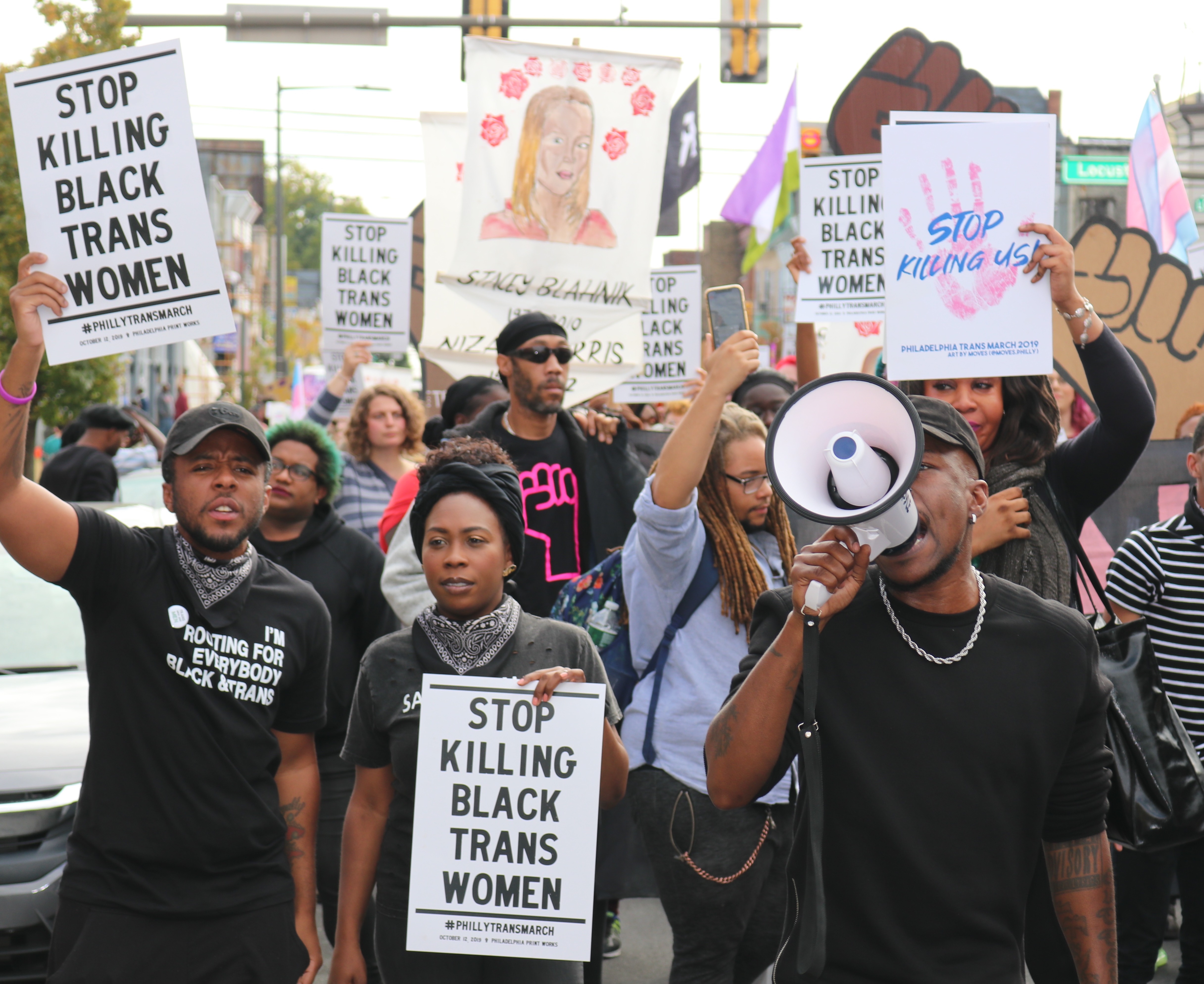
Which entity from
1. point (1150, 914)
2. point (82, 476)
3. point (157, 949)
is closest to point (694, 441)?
point (157, 949)

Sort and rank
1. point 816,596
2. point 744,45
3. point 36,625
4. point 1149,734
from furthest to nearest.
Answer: point 744,45, point 36,625, point 1149,734, point 816,596

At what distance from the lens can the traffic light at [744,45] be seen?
1166 cm

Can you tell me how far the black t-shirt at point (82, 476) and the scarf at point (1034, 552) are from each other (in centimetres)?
732

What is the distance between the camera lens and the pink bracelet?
2965 millimetres

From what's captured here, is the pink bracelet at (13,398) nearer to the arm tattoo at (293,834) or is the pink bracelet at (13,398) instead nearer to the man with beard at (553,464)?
the arm tattoo at (293,834)

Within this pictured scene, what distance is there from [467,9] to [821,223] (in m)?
5.08

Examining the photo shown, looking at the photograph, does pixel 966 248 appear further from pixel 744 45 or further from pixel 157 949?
pixel 744 45

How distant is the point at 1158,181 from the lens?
29.7ft

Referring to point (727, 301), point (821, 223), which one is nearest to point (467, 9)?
point (821, 223)

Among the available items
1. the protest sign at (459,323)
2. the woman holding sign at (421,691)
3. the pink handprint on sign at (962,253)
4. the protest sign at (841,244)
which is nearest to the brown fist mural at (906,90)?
the protest sign at (841,244)

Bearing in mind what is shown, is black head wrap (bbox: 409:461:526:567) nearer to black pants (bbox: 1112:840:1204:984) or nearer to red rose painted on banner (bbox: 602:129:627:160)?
black pants (bbox: 1112:840:1204:984)

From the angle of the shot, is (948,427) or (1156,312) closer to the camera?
(948,427)

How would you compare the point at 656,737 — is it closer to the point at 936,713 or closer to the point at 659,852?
the point at 659,852

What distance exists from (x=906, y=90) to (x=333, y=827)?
385 centimetres
